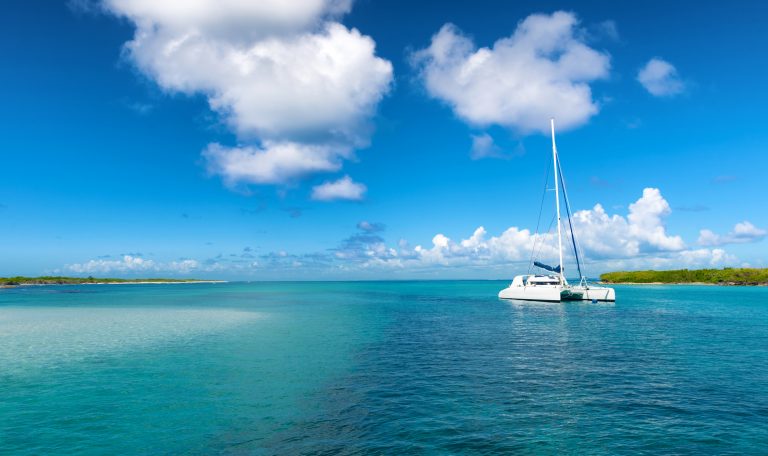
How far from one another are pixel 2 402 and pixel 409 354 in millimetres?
23744

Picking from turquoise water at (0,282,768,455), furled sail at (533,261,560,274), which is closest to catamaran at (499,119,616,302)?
furled sail at (533,261,560,274)

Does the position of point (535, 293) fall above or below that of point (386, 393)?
above

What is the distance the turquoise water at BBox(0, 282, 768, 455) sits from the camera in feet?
53.3

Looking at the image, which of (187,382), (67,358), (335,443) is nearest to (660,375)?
(335,443)

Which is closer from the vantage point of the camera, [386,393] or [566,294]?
[386,393]

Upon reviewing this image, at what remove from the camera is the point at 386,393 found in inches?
888

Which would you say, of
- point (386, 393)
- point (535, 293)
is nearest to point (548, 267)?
point (535, 293)

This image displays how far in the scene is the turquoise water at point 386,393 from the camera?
16.2 m

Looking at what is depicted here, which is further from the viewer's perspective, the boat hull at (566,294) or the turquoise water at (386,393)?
the boat hull at (566,294)

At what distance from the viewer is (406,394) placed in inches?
879

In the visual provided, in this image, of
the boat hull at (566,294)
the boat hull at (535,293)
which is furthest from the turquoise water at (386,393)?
the boat hull at (566,294)

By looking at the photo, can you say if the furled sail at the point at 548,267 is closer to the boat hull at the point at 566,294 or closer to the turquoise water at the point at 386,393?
the boat hull at the point at 566,294

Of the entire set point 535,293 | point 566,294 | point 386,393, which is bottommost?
point 386,393

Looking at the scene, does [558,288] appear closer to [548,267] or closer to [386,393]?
[548,267]
